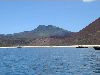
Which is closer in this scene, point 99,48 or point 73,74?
point 73,74

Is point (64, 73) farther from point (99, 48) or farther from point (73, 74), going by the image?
point (99, 48)

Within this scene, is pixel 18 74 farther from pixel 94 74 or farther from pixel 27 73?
pixel 94 74

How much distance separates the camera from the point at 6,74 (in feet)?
183

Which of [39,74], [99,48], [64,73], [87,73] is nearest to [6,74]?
[39,74]

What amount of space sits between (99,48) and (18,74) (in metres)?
145

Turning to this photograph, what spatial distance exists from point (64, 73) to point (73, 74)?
2911 millimetres

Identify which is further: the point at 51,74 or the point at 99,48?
the point at 99,48

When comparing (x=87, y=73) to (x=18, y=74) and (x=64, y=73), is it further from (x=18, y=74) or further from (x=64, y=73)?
(x=18, y=74)

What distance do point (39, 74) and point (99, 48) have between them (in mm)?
145667

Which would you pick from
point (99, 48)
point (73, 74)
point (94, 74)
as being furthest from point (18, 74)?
point (99, 48)

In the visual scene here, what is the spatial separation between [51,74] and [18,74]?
6.01 meters

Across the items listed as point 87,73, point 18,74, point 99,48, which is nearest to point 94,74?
point 87,73

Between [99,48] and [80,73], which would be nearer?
[80,73]

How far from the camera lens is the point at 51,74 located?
55094mm
